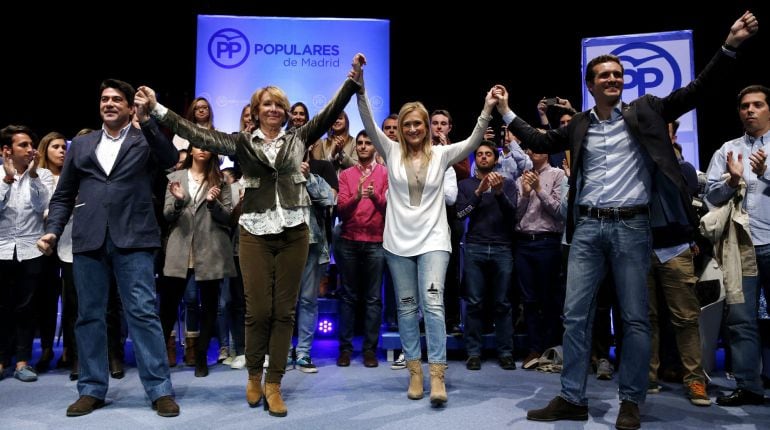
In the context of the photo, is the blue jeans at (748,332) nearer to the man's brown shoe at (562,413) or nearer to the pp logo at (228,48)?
the man's brown shoe at (562,413)

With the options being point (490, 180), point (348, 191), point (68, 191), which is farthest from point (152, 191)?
point (490, 180)

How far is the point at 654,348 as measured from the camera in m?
4.11

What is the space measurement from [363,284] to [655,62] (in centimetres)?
310

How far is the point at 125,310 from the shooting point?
3.37 metres

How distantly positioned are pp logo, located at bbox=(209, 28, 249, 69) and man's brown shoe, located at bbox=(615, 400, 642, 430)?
4.66 metres

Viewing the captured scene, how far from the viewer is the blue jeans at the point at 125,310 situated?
3.33m

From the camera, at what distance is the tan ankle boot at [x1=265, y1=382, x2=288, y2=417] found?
3.29 meters

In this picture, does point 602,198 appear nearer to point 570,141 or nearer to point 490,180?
point 570,141

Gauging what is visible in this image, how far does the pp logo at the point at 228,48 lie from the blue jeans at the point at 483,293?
3.08 metres

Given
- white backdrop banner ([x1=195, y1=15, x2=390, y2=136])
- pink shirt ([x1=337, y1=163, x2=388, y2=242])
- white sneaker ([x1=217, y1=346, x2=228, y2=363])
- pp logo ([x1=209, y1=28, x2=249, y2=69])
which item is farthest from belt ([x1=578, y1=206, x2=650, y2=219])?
pp logo ([x1=209, y1=28, x2=249, y2=69])

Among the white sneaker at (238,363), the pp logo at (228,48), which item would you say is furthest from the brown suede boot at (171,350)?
the pp logo at (228,48)

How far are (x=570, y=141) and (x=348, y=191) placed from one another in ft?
6.16

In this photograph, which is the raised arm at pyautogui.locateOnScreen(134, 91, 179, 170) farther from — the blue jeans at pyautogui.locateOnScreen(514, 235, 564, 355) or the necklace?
the blue jeans at pyautogui.locateOnScreen(514, 235, 564, 355)

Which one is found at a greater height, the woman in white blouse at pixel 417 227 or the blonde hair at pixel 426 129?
the blonde hair at pixel 426 129
